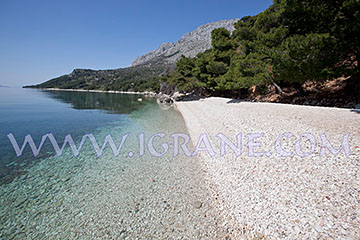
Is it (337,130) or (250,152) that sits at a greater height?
(337,130)

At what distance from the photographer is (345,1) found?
8016 mm

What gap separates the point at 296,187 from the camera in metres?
4.12

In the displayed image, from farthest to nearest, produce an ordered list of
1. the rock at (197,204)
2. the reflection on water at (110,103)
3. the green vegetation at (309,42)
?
the reflection on water at (110,103)
the green vegetation at (309,42)
the rock at (197,204)

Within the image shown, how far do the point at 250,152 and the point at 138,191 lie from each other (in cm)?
479

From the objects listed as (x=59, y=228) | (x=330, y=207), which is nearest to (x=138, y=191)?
(x=59, y=228)

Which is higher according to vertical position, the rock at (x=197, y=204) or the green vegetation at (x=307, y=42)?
the green vegetation at (x=307, y=42)

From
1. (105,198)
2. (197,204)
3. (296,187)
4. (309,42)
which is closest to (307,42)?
(309,42)

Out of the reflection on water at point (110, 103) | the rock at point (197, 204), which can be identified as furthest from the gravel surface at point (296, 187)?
the reflection on water at point (110, 103)

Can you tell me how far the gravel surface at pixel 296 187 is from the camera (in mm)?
3250

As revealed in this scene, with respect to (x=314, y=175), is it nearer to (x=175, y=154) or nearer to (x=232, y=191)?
(x=232, y=191)

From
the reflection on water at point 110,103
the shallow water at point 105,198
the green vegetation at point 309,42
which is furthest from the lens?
the reflection on water at point 110,103

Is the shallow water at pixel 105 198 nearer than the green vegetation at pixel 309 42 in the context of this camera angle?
Yes

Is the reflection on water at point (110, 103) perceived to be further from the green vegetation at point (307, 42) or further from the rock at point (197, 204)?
the rock at point (197, 204)

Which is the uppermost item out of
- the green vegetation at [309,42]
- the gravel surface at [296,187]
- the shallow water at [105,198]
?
the green vegetation at [309,42]
